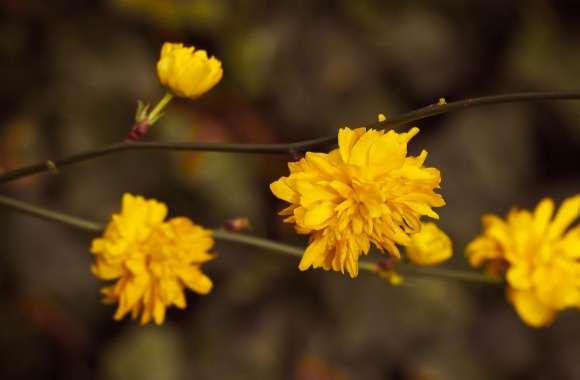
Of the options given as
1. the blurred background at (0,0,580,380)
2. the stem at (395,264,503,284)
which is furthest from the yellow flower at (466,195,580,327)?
the blurred background at (0,0,580,380)

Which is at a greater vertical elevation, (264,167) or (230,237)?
(264,167)

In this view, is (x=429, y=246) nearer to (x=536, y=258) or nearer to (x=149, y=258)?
(x=536, y=258)

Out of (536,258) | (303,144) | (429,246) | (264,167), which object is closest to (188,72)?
(303,144)

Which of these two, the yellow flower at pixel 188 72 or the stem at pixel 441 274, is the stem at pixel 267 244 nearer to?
the stem at pixel 441 274

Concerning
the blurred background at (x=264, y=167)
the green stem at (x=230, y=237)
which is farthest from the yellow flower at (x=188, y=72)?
the blurred background at (x=264, y=167)

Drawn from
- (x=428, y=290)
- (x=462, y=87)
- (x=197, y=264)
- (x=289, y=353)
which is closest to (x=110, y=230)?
(x=197, y=264)

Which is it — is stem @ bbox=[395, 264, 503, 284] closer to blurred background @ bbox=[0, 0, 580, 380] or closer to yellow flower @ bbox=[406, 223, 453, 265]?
yellow flower @ bbox=[406, 223, 453, 265]
